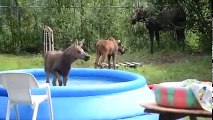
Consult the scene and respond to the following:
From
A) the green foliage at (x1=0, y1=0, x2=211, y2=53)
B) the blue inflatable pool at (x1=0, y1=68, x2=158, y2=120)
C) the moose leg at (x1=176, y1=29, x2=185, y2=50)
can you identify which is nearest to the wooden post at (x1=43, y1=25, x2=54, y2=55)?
the green foliage at (x1=0, y1=0, x2=211, y2=53)

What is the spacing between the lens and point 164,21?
15.1 meters

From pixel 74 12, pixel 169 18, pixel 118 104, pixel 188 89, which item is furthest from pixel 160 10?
pixel 188 89

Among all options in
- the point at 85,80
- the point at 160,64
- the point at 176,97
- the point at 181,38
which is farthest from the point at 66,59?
the point at 181,38

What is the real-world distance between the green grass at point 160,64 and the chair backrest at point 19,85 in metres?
5.33

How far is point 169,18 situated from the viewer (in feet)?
49.9

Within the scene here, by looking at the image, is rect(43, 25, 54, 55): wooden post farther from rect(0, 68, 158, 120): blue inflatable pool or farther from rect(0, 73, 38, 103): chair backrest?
rect(0, 73, 38, 103): chair backrest

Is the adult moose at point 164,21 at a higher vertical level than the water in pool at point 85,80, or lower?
higher

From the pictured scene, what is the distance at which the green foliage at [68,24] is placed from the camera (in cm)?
1658

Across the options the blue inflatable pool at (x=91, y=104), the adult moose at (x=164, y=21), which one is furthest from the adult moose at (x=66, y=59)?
the adult moose at (x=164, y=21)

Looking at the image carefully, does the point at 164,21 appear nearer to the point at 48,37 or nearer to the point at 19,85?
the point at 48,37

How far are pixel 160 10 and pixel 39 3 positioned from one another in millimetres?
4601

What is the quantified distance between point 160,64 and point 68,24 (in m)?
4.38

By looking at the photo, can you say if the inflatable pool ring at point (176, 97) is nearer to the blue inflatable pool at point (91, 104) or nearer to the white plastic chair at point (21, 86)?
the white plastic chair at point (21, 86)

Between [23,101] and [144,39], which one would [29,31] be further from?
[23,101]
